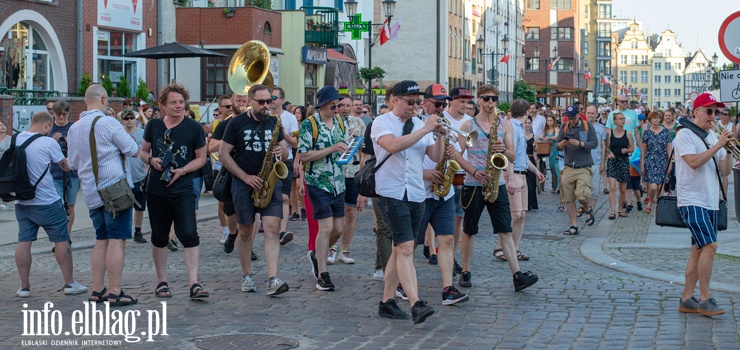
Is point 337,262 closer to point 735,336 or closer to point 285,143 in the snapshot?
point 285,143

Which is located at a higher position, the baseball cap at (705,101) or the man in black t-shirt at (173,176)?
the baseball cap at (705,101)

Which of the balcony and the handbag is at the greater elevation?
the balcony

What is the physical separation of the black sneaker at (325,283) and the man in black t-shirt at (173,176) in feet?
3.63

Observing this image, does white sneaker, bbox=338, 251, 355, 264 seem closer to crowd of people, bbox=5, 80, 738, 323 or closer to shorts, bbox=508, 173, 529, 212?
crowd of people, bbox=5, 80, 738, 323

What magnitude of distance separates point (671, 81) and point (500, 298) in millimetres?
197452

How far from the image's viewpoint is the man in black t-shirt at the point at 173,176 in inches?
375

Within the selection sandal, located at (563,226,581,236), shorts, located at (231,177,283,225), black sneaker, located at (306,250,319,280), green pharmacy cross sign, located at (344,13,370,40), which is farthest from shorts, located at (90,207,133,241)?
green pharmacy cross sign, located at (344,13,370,40)

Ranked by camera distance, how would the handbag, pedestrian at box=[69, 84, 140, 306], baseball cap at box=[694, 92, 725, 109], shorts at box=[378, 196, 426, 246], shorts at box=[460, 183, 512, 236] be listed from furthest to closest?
shorts at box=[460, 183, 512, 236], pedestrian at box=[69, 84, 140, 306], the handbag, baseball cap at box=[694, 92, 725, 109], shorts at box=[378, 196, 426, 246]

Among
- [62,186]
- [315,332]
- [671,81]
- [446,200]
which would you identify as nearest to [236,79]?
[62,186]

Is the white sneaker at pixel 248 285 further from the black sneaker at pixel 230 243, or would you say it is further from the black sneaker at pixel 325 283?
the black sneaker at pixel 230 243

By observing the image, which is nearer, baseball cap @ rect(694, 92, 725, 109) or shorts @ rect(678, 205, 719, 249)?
shorts @ rect(678, 205, 719, 249)

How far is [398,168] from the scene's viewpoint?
8797 mm

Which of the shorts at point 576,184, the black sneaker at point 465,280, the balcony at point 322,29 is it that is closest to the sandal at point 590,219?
the shorts at point 576,184

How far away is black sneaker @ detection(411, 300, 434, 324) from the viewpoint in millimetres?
8289
